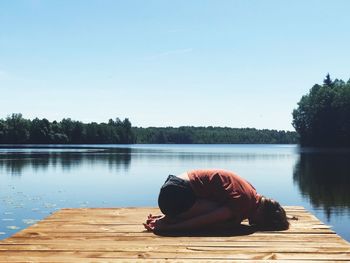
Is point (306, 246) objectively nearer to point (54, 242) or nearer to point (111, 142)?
point (54, 242)

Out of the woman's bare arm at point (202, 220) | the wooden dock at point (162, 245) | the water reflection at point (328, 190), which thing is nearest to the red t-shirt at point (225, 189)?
the woman's bare arm at point (202, 220)

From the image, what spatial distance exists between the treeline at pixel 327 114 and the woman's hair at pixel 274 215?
94912 mm

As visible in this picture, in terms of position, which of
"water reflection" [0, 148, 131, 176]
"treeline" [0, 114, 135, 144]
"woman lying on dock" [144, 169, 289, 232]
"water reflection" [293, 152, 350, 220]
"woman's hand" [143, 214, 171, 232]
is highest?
"treeline" [0, 114, 135, 144]

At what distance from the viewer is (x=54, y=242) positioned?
5.33 meters

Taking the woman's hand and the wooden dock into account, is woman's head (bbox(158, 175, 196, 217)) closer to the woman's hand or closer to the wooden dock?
the woman's hand

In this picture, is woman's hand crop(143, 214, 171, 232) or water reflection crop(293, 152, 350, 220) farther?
water reflection crop(293, 152, 350, 220)

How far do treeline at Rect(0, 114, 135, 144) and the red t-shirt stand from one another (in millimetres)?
133947

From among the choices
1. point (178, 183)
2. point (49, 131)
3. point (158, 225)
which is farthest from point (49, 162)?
point (49, 131)

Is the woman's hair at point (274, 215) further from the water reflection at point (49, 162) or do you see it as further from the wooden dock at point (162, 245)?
the water reflection at point (49, 162)

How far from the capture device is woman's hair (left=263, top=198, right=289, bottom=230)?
614cm

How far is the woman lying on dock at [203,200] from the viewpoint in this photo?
593 cm

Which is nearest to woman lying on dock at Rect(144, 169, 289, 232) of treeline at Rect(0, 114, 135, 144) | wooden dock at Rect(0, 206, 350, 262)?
wooden dock at Rect(0, 206, 350, 262)

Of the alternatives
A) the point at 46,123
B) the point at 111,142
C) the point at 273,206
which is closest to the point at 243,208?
the point at 273,206

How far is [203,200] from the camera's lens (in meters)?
6.00
